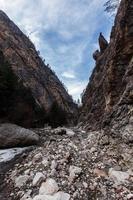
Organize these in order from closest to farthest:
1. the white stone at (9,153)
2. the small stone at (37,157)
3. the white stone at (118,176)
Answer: the white stone at (118,176)
the small stone at (37,157)
the white stone at (9,153)

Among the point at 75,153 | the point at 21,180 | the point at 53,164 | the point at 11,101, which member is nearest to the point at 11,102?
the point at 11,101

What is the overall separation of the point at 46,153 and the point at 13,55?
40034 millimetres

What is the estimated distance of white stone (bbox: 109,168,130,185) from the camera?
276 inches

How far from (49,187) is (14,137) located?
3.86 metres

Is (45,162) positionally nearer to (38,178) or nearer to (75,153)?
(38,178)

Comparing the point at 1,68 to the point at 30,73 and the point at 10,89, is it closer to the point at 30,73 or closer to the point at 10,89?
the point at 10,89

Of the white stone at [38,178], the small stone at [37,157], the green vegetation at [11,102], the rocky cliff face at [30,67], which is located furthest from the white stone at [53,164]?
the rocky cliff face at [30,67]

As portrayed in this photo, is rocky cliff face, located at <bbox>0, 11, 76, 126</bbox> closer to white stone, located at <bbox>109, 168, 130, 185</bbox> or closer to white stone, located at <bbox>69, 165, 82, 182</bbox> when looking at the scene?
white stone, located at <bbox>69, 165, 82, 182</bbox>

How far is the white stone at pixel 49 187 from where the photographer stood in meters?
6.77

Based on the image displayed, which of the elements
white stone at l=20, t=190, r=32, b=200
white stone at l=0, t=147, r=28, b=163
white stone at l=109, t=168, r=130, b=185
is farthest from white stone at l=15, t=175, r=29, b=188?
white stone at l=109, t=168, r=130, b=185

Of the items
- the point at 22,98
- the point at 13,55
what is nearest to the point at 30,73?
the point at 13,55

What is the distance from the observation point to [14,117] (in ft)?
43.8

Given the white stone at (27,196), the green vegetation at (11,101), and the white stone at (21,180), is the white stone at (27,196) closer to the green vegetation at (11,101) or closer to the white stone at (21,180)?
the white stone at (21,180)

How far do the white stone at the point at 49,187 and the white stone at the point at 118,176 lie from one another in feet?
4.12
